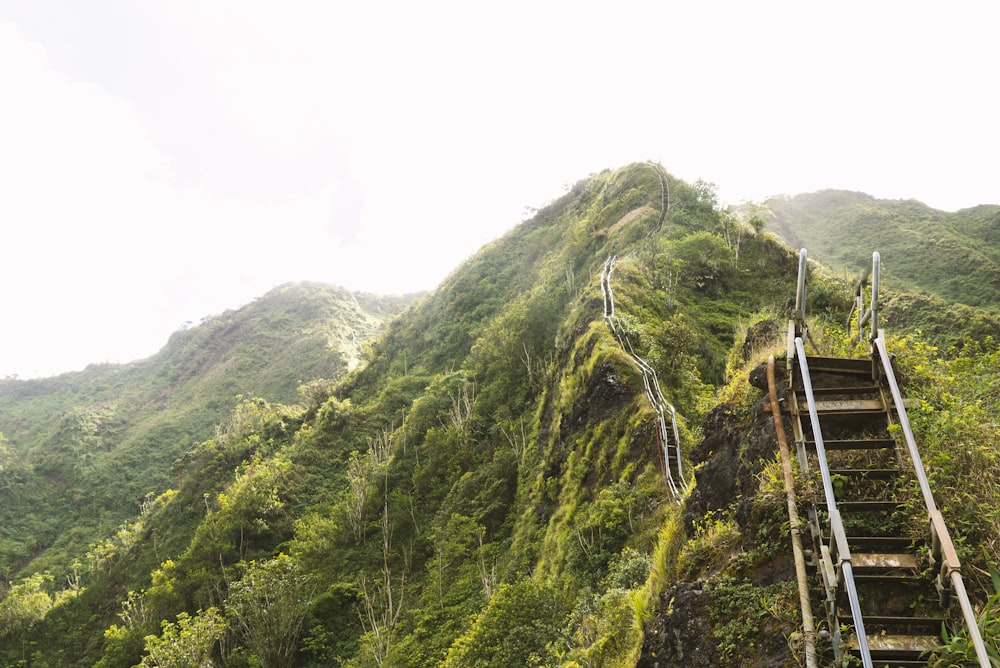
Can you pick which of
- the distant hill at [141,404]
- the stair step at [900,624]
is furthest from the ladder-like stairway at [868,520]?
the distant hill at [141,404]

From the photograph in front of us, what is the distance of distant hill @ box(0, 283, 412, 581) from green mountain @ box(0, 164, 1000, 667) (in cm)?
816

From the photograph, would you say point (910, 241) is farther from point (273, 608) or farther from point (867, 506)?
point (273, 608)

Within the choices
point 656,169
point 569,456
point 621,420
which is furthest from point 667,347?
point 656,169

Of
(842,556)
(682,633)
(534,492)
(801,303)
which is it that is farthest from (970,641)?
(534,492)

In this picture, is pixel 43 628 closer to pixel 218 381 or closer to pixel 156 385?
pixel 218 381

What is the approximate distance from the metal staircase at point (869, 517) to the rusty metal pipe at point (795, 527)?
0.12 m

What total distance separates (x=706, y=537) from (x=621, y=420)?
840 centimetres

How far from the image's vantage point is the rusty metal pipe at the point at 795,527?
11.8 ft

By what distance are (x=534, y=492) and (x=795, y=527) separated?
45.1ft

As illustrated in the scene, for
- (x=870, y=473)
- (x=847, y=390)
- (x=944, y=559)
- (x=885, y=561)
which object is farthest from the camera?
(x=847, y=390)

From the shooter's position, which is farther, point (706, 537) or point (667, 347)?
point (667, 347)

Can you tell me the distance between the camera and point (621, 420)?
13.7 metres

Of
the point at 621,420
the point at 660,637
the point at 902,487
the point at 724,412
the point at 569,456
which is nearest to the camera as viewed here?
the point at 902,487

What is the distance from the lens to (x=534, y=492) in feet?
57.3
